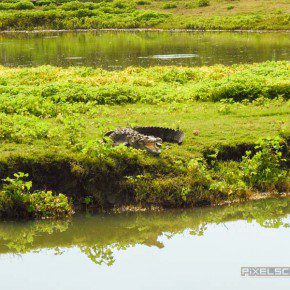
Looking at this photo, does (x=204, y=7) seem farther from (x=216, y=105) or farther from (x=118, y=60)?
(x=216, y=105)

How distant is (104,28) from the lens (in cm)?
5072

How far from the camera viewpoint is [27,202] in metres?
10.5

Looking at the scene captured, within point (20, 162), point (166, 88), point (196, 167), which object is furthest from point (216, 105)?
point (20, 162)

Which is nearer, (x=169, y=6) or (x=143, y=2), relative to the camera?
(x=169, y=6)

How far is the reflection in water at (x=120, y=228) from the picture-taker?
992 cm

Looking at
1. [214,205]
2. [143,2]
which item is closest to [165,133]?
[214,205]

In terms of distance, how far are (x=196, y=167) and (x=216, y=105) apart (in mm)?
4545

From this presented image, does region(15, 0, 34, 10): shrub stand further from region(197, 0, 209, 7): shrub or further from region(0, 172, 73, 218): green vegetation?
region(0, 172, 73, 218): green vegetation

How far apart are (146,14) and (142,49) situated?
18.6 m

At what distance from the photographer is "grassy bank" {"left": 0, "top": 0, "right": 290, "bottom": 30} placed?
4541 centimetres

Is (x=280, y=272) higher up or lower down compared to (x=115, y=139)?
lower down

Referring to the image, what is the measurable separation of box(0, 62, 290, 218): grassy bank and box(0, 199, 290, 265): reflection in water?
30cm

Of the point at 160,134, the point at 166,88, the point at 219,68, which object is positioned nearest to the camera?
the point at 160,134

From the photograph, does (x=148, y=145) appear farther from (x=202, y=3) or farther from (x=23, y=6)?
(x=23, y=6)
